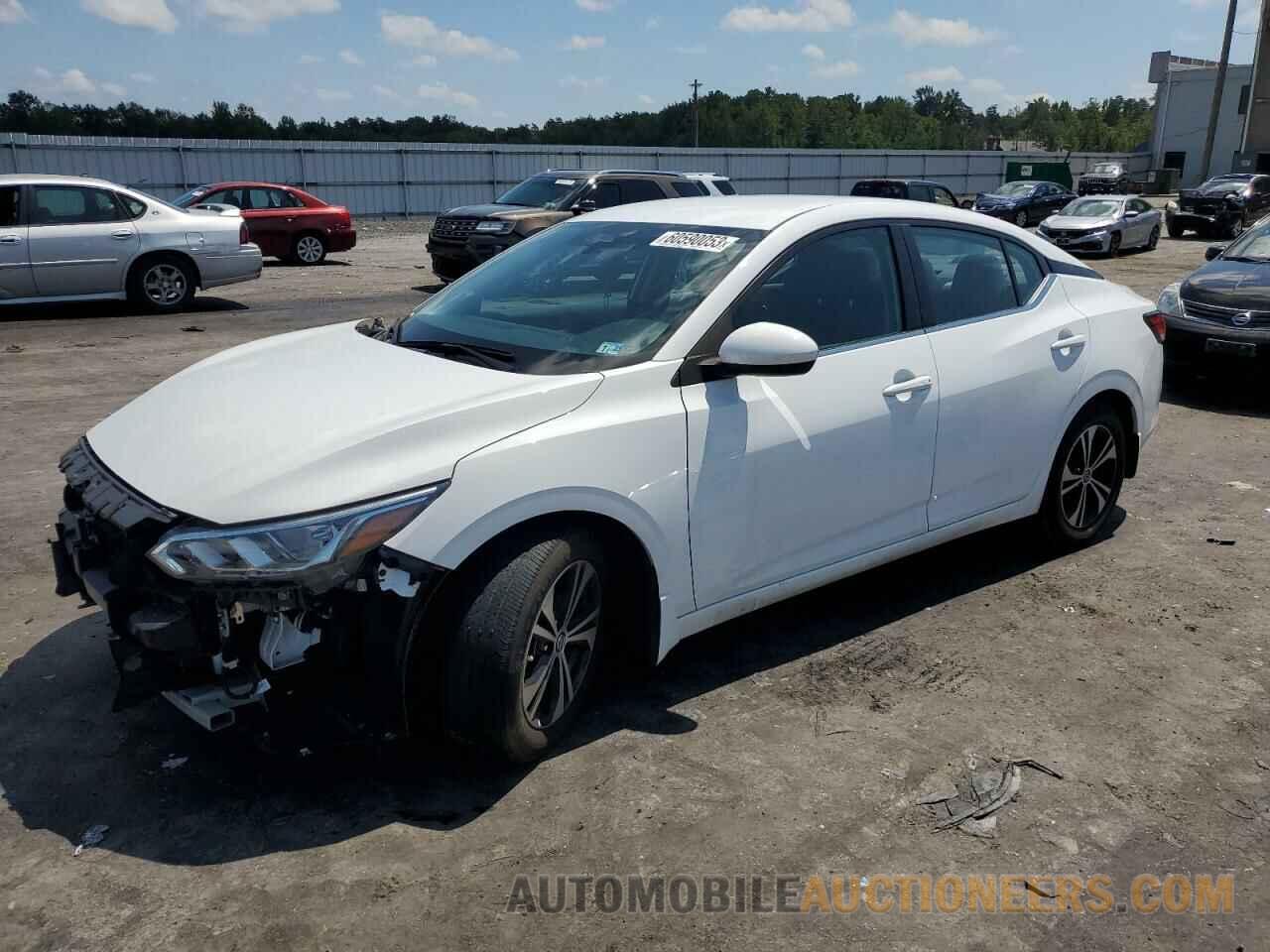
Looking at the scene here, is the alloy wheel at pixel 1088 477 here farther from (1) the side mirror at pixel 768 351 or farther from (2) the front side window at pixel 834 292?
(1) the side mirror at pixel 768 351

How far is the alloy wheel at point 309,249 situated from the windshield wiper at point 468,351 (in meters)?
17.7

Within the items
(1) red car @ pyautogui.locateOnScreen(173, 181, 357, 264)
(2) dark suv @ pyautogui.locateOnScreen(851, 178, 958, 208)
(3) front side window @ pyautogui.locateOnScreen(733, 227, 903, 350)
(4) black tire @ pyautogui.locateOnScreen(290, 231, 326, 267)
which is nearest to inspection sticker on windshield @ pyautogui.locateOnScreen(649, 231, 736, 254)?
(3) front side window @ pyautogui.locateOnScreen(733, 227, 903, 350)

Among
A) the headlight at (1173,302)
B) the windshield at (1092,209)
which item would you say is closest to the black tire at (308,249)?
the headlight at (1173,302)

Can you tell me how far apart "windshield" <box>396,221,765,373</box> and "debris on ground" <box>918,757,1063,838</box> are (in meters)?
1.69

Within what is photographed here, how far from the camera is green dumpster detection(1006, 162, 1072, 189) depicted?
162ft

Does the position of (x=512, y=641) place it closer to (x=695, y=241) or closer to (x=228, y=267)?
(x=695, y=241)

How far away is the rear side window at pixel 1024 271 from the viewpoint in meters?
4.89

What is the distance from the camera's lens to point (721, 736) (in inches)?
143

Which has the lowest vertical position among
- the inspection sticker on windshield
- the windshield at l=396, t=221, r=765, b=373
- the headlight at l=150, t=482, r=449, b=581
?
the headlight at l=150, t=482, r=449, b=581

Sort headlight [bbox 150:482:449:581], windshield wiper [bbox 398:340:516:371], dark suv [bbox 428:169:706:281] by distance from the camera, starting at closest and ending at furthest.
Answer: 1. headlight [bbox 150:482:449:581]
2. windshield wiper [bbox 398:340:516:371]
3. dark suv [bbox 428:169:706:281]

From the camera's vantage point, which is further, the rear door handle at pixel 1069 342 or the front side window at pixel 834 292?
the rear door handle at pixel 1069 342

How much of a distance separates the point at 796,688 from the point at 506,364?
159cm

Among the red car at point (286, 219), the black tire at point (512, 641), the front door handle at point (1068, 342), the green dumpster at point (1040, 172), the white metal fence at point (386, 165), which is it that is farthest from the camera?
the green dumpster at point (1040, 172)

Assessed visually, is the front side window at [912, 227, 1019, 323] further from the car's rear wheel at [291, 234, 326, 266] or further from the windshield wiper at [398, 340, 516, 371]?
the car's rear wheel at [291, 234, 326, 266]
